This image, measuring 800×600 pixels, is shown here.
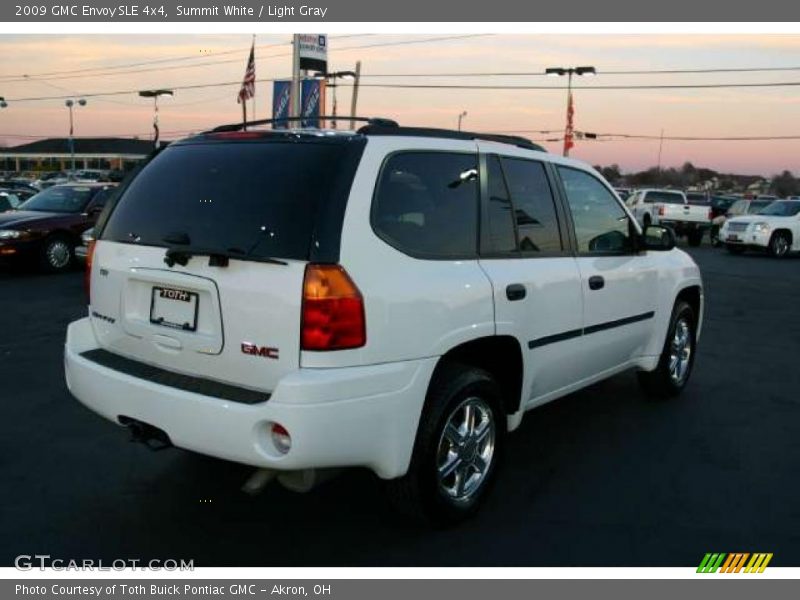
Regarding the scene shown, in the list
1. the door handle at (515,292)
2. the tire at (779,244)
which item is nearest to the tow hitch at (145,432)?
the door handle at (515,292)

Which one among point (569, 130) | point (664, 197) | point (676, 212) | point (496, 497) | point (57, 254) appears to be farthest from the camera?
point (569, 130)

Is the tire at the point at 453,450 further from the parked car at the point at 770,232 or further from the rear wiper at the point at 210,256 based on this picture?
the parked car at the point at 770,232

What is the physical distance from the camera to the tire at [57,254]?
12594 millimetres

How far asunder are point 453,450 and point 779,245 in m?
21.8

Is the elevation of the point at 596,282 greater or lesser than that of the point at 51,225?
greater

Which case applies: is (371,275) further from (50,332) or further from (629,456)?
(50,332)

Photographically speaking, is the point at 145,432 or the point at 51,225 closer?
the point at 145,432

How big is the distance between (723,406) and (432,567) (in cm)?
346

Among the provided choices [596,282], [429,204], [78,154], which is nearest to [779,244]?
[596,282]

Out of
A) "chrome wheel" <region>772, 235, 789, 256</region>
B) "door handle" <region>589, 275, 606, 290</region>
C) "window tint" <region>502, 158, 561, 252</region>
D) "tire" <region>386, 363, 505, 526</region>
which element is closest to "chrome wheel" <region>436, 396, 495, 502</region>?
"tire" <region>386, 363, 505, 526</region>

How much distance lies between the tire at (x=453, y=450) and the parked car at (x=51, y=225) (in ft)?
35.4

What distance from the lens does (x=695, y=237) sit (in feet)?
89.1

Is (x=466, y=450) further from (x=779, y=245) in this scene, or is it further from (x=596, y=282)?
(x=779, y=245)

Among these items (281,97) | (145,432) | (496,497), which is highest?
(281,97)
